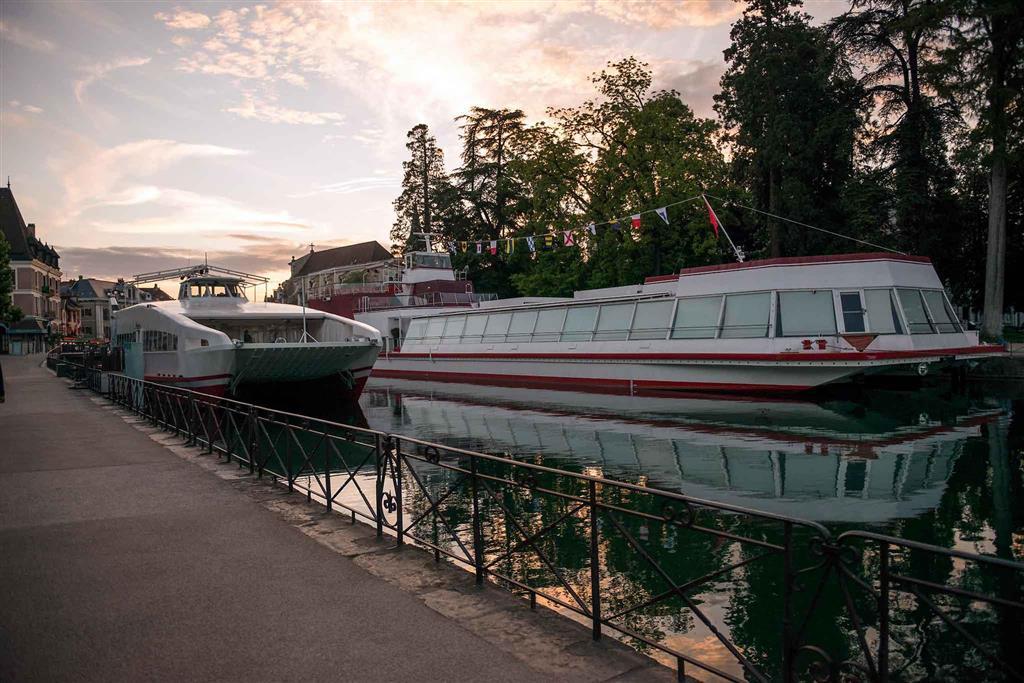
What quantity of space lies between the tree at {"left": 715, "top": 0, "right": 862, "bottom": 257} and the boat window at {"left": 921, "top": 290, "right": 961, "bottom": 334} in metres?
14.2

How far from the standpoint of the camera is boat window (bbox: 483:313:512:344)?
34188 millimetres

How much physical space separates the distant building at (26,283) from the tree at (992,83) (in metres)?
87.4

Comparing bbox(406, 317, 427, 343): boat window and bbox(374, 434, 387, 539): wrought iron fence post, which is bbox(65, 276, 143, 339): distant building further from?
bbox(374, 434, 387, 539): wrought iron fence post

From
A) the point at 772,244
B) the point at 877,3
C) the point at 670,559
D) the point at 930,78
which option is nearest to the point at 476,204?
the point at 772,244

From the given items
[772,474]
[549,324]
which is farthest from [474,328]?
[772,474]

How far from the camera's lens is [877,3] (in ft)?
111

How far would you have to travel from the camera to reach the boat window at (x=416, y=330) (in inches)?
1588

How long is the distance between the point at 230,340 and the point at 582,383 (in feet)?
43.2

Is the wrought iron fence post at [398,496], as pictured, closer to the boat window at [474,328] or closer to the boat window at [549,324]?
the boat window at [549,324]

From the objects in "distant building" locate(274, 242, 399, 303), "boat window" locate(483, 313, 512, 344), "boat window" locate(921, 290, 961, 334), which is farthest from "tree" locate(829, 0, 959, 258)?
"distant building" locate(274, 242, 399, 303)

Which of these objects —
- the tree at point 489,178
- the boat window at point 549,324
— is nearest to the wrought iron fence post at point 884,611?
the boat window at point 549,324

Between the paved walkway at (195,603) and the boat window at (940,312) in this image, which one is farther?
the boat window at (940,312)

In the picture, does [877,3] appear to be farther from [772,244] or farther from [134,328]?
[134,328]

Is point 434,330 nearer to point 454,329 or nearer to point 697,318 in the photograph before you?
point 454,329
